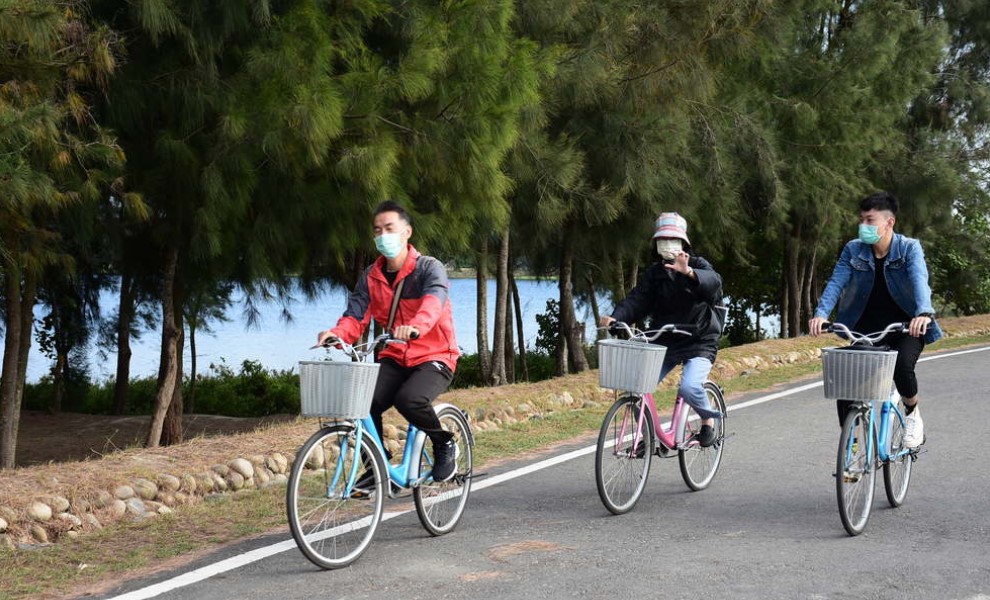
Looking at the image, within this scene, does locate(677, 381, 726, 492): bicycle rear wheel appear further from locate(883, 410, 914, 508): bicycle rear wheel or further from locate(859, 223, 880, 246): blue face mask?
locate(859, 223, 880, 246): blue face mask

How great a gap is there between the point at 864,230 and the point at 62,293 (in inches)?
732

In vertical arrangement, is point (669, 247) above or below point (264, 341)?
below

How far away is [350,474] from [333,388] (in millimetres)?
604

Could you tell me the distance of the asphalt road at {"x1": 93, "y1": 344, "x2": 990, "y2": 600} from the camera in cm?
570

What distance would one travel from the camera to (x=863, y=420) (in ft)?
22.6

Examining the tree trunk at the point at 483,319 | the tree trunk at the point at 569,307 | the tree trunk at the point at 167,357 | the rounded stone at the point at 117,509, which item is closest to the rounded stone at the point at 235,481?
the rounded stone at the point at 117,509

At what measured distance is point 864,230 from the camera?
23.7 ft

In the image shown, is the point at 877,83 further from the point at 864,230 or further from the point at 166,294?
the point at 864,230

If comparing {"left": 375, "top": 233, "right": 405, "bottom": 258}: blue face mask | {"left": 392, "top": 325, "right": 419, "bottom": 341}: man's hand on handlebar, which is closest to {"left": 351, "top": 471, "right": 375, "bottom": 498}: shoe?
{"left": 392, "top": 325, "right": 419, "bottom": 341}: man's hand on handlebar

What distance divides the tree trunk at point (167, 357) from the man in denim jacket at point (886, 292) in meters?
8.96

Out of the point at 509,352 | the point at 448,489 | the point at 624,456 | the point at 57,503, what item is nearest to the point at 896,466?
the point at 624,456

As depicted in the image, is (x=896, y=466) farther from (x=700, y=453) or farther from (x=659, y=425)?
(x=659, y=425)

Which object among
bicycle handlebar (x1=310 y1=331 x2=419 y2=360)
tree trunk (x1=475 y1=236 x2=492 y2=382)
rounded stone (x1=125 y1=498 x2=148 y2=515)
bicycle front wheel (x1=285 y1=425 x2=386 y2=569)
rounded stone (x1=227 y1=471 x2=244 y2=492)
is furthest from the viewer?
tree trunk (x1=475 y1=236 x2=492 y2=382)

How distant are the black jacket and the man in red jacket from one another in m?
1.55
